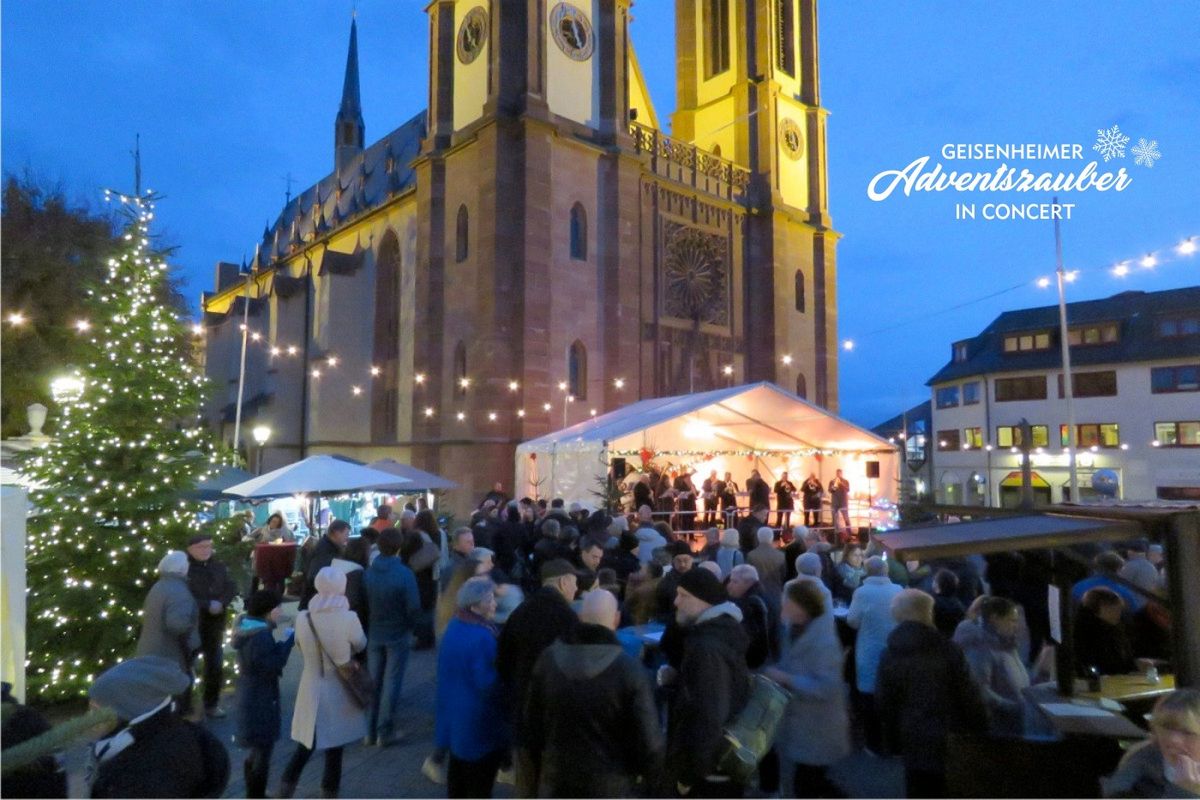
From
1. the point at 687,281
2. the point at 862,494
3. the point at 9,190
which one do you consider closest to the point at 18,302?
the point at 9,190

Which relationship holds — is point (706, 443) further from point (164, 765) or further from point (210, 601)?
point (164, 765)

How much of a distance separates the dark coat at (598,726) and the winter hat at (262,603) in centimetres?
249

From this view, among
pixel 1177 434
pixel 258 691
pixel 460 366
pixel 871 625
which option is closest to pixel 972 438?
pixel 1177 434

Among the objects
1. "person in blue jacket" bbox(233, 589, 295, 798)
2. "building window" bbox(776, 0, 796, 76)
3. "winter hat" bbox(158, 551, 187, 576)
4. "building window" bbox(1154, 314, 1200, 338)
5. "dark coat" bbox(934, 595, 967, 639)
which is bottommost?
"person in blue jacket" bbox(233, 589, 295, 798)

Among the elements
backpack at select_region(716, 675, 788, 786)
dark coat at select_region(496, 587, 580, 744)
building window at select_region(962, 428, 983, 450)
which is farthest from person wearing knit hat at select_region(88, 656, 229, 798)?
building window at select_region(962, 428, 983, 450)

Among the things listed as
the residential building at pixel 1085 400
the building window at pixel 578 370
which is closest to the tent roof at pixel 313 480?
the building window at pixel 578 370

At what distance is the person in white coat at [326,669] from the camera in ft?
15.0

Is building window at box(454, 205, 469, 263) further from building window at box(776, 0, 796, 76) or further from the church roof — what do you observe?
building window at box(776, 0, 796, 76)

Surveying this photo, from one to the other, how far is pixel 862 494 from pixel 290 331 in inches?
996

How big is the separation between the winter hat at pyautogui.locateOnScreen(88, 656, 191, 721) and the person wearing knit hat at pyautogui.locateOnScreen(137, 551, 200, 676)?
3.15 meters

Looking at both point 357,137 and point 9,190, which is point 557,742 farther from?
point 357,137

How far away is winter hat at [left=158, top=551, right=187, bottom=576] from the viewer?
588cm

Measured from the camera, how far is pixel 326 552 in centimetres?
719

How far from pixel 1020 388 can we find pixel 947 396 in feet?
16.3
